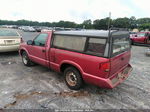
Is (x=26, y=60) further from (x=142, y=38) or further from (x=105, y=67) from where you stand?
(x=142, y=38)

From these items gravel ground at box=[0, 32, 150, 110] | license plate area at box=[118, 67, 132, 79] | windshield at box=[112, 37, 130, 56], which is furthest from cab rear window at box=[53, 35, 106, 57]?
gravel ground at box=[0, 32, 150, 110]

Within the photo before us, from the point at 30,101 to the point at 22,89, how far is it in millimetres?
687

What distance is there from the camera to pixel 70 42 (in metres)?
3.28

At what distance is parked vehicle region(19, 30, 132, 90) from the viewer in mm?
2626

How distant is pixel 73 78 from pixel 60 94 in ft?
1.95

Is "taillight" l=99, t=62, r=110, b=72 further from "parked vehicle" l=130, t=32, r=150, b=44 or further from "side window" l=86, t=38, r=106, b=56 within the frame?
"parked vehicle" l=130, t=32, r=150, b=44

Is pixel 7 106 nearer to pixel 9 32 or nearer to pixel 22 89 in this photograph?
pixel 22 89

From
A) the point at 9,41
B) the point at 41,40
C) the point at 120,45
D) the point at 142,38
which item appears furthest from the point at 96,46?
the point at 142,38

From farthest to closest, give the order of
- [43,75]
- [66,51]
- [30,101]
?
[43,75], [66,51], [30,101]

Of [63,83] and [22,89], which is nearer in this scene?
[22,89]

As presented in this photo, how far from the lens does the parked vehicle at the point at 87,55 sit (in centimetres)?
263

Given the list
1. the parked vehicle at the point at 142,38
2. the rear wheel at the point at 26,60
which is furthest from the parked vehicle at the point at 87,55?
the parked vehicle at the point at 142,38

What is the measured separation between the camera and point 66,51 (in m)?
3.28

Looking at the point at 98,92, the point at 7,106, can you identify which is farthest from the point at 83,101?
the point at 7,106
